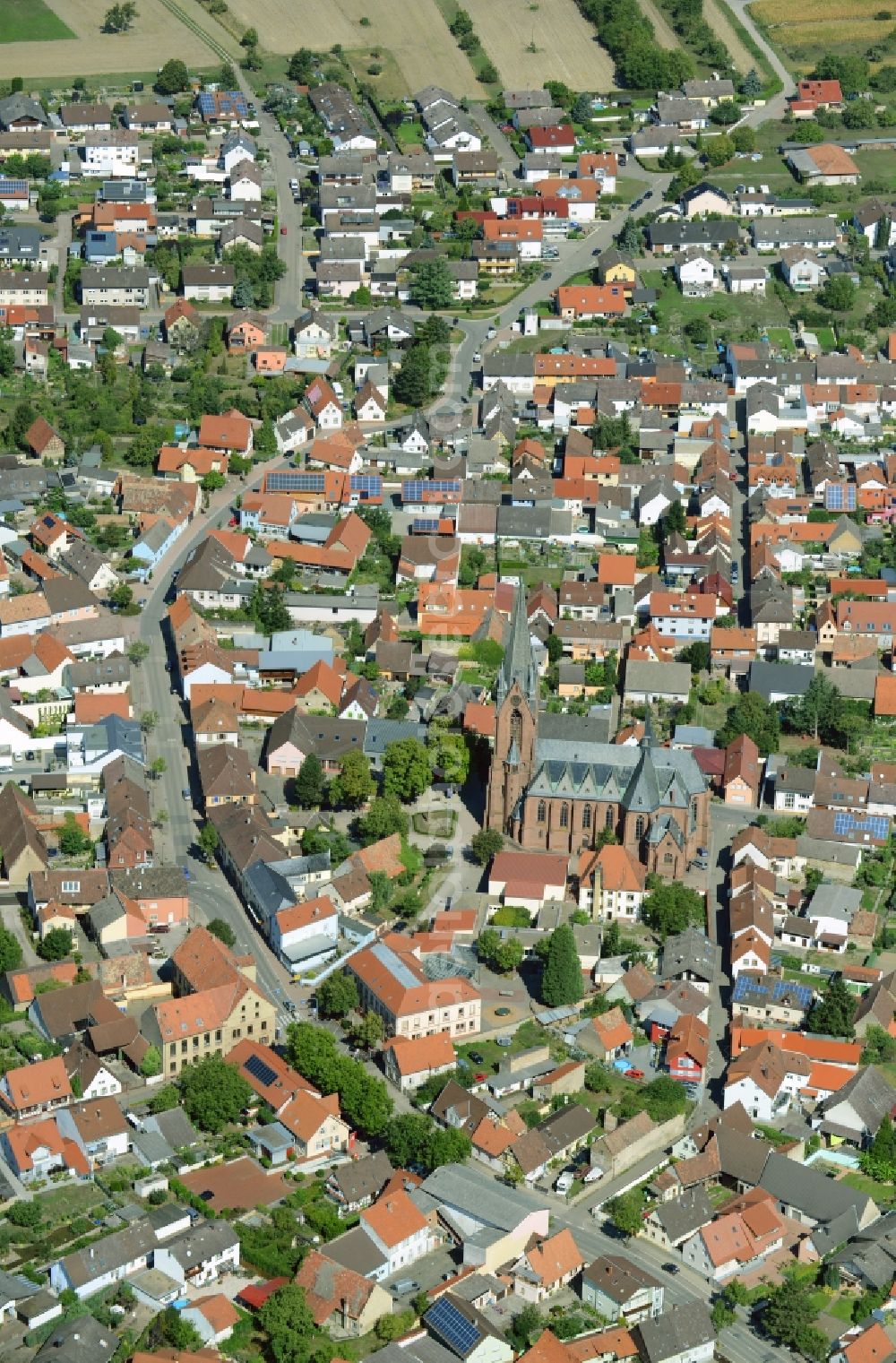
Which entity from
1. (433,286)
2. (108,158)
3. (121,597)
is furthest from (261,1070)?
(108,158)

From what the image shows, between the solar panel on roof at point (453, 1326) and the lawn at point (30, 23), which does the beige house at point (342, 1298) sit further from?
the lawn at point (30, 23)

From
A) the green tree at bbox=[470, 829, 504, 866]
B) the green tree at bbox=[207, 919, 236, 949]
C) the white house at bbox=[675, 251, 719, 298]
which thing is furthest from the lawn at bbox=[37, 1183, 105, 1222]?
the white house at bbox=[675, 251, 719, 298]

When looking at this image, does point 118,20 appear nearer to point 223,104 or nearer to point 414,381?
point 223,104

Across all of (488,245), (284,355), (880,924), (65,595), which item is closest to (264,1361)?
(880,924)

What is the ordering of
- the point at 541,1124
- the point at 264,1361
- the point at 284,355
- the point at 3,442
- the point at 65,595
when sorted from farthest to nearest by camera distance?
the point at 284,355, the point at 3,442, the point at 65,595, the point at 541,1124, the point at 264,1361

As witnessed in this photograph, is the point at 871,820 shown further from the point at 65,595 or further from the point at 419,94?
the point at 419,94

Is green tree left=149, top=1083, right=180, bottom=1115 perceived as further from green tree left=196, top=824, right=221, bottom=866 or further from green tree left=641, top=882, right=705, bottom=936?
green tree left=641, top=882, right=705, bottom=936

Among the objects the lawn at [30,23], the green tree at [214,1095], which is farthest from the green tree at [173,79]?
the green tree at [214,1095]
